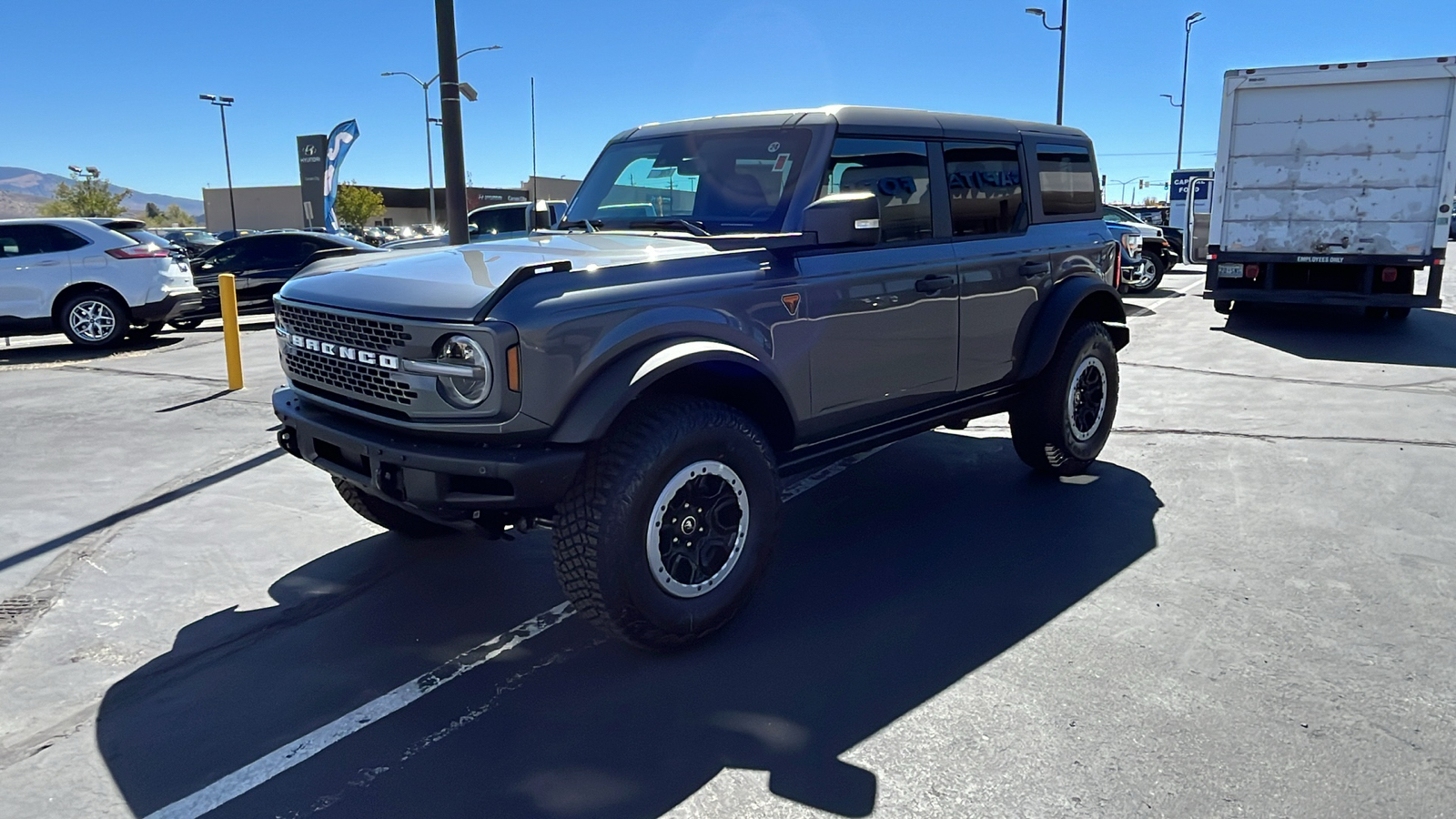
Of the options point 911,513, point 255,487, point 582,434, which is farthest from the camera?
point 255,487

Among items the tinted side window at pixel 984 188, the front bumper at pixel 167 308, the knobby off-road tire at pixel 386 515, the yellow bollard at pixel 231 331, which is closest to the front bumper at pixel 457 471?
the knobby off-road tire at pixel 386 515

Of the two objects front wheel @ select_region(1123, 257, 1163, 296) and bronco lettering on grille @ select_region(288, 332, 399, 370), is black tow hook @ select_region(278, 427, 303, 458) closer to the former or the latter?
bronco lettering on grille @ select_region(288, 332, 399, 370)

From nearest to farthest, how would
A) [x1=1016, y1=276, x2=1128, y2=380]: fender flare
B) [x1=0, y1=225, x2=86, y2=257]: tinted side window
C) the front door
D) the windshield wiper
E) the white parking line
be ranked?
the white parking line < the front door < the windshield wiper < [x1=1016, y1=276, x2=1128, y2=380]: fender flare < [x1=0, y1=225, x2=86, y2=257]: tinted side window

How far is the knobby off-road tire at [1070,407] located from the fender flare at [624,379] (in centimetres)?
261

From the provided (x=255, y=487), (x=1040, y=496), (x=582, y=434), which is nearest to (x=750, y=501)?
(x=582, y=434)

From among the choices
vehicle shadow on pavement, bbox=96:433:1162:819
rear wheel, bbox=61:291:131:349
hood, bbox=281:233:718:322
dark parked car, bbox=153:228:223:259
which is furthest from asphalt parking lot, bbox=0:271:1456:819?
dark parked car, bbox=153:228:223:259

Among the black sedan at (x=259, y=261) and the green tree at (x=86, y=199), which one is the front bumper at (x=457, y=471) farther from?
the green tree at (x=86, y=199)

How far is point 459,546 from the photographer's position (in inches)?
190

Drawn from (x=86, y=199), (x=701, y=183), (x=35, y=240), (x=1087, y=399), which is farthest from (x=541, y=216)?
(x=86, y=199)

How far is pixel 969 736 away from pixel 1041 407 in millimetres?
2898

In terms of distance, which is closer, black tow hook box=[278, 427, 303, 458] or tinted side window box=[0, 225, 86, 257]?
black tow hook box=[278, 427, 303, 458]

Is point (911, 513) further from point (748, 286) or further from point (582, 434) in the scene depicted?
point (582, 434)

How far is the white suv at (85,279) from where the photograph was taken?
11531mm

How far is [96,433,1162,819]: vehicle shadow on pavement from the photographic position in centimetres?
285
